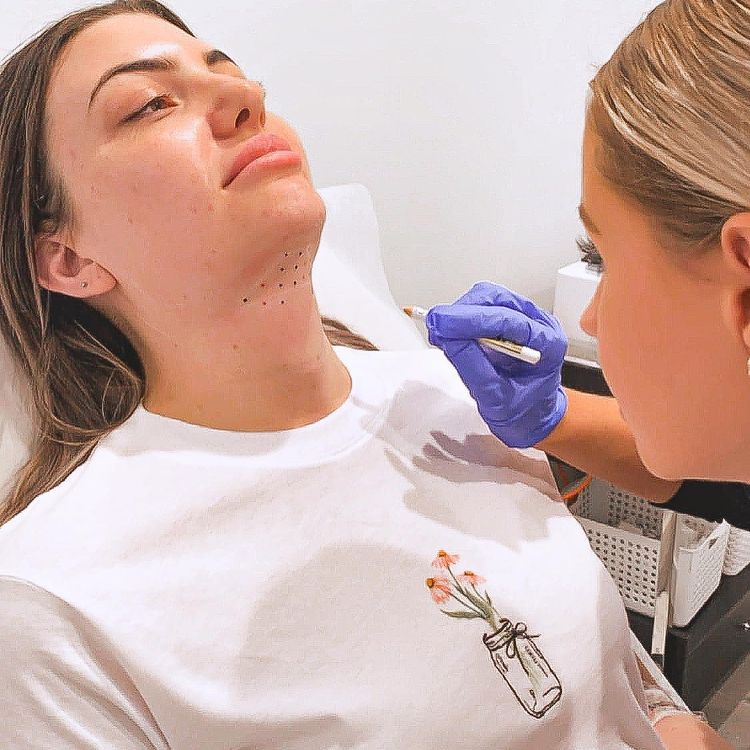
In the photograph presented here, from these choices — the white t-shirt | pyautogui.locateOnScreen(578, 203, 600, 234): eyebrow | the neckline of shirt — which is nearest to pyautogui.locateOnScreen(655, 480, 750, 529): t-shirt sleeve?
the white t-shirt

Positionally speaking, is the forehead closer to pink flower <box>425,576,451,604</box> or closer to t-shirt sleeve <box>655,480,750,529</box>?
pink flower <box>425,576,451,604</box>

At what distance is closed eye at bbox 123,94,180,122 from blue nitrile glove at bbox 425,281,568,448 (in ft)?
1.27

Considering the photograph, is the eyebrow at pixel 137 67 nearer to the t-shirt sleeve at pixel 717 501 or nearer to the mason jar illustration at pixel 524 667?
the mason jar illustration at pixel 524 667

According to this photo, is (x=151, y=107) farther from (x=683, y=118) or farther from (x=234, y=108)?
(x=683, y=118)

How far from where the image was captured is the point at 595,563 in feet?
3.58

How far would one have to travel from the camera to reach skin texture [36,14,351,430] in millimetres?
960

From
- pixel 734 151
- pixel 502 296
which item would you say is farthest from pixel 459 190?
Answer: pixel 734 151

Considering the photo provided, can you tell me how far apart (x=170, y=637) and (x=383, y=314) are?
73 centimetres

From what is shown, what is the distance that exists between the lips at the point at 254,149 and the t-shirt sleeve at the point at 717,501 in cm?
68

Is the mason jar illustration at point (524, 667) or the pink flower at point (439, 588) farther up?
the pink flower at point (439, 588)

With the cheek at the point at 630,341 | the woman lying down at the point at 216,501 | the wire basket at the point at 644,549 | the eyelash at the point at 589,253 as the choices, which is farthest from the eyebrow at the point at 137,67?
the wire basket at the point at 644,549

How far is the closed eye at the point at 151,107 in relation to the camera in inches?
38.4

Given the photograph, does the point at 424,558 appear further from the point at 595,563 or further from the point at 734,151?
the point at 734,151

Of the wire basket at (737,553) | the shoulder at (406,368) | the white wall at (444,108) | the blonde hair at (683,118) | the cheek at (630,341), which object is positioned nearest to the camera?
the blonde hair at (683,118)
